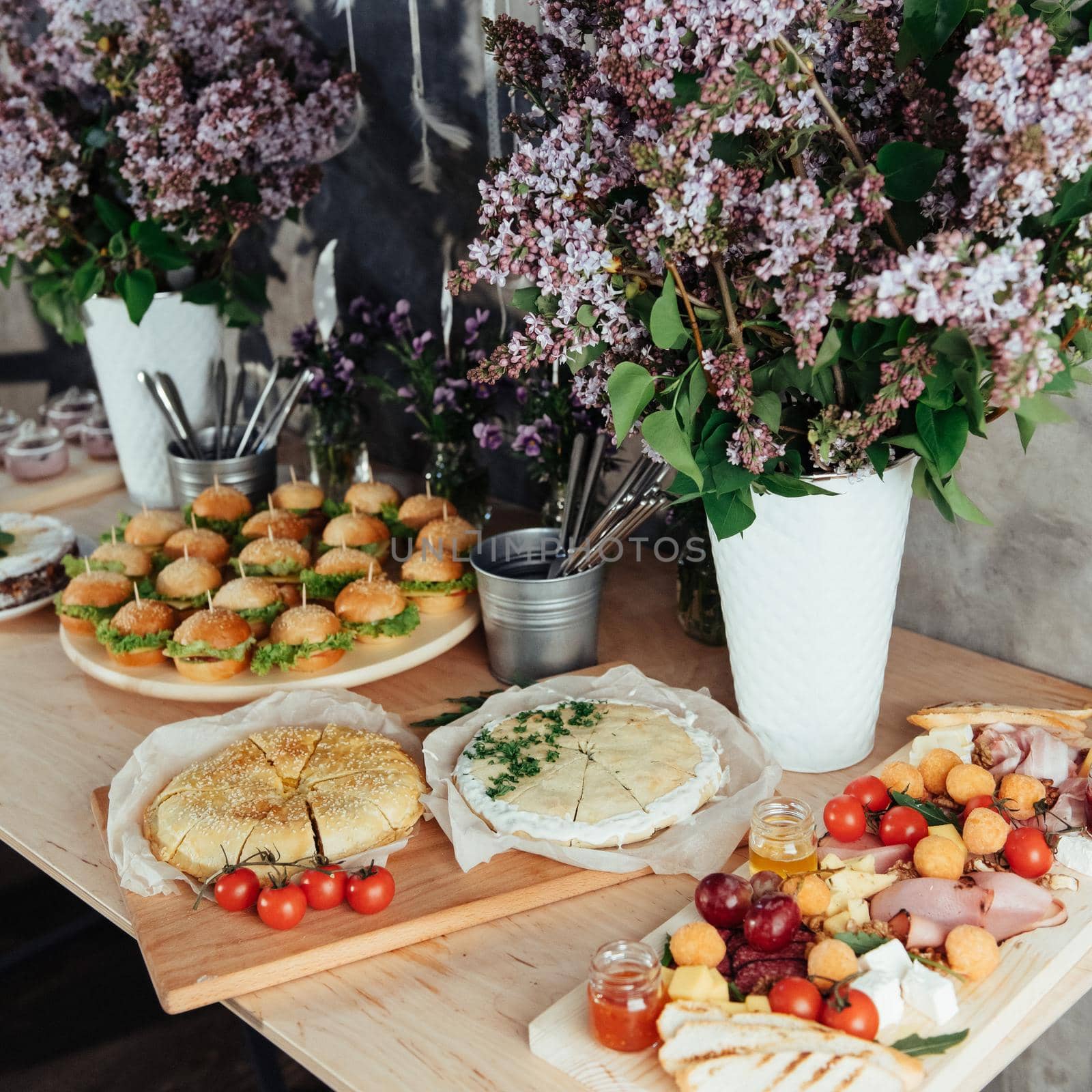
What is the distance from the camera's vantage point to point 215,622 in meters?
1.73

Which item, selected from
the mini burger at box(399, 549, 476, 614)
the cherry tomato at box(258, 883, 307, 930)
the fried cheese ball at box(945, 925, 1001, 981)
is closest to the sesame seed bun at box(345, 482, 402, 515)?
the mini burger at box(399, 549, 476, 614)

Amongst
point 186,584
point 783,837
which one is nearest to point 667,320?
point 783,837

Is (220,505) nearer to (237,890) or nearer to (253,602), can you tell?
(253,602)

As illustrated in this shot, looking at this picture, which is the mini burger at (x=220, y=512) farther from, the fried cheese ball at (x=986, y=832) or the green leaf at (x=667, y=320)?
the fried cheese ball at (x=986, y=832)

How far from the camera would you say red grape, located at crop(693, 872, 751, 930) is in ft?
3.64

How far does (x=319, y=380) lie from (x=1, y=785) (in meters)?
0.95

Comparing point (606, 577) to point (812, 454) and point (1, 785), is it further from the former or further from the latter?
point (1, 785)

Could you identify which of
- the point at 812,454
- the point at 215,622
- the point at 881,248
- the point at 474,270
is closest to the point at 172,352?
the point at 215,622

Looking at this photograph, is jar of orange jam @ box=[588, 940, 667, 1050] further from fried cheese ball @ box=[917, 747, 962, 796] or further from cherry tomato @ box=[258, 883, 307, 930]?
fried cheese ball @ box=[917, 747, 962, 796]

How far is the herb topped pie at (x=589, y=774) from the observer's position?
4.23 ft

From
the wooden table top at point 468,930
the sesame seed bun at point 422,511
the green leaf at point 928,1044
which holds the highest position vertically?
the sesame seed bun at point 422,511

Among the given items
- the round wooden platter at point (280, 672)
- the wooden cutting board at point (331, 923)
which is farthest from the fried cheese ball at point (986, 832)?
the round wooden platter at point (280, 672)

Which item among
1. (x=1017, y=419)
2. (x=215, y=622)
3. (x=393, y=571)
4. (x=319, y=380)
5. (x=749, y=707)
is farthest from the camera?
(x=319, y=380)

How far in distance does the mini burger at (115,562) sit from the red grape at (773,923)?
129cm
